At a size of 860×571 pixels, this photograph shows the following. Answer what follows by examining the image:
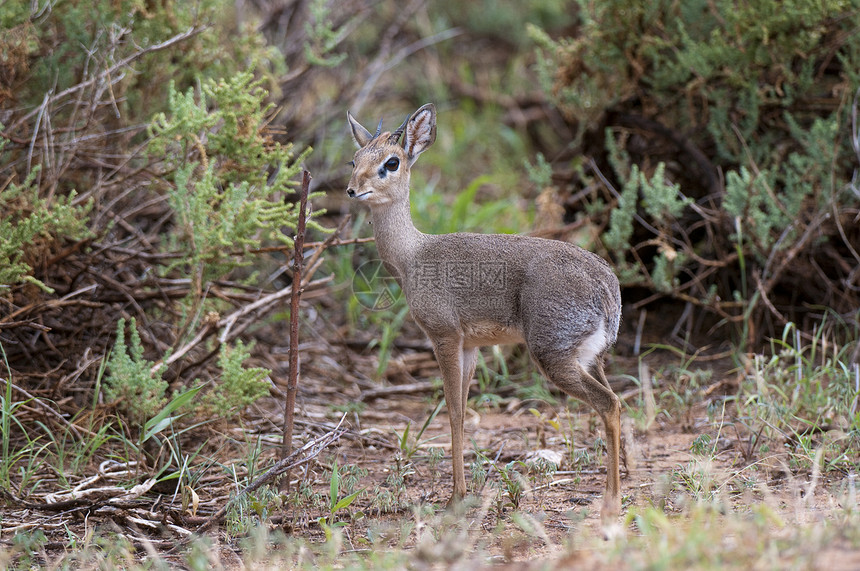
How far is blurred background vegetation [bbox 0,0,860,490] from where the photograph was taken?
15.8 feet

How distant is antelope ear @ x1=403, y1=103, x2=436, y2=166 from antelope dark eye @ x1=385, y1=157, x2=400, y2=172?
0.42 feet

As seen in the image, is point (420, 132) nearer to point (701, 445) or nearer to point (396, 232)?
point (396, 232)

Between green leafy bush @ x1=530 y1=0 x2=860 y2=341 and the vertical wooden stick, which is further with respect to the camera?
green leafy bush @ x1=530 y1=0 x2=860 y2=341

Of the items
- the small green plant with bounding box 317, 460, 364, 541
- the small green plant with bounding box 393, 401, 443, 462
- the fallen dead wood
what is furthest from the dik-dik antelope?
the fallen dead wood

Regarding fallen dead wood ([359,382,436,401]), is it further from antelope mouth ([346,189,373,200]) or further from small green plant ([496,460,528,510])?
antelope mouth ([346,189,373,200])

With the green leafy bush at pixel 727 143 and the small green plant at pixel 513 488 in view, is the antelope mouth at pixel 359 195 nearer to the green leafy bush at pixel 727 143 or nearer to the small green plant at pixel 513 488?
the small green plant at pixel 513 488

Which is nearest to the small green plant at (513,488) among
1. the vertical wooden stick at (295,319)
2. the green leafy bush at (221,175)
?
the vertical wooden stick at (295,319)

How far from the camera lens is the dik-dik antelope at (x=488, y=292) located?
3877mm

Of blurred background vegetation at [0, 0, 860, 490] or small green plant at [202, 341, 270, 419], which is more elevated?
blurred background vegetation at [0, 0, 860, 490]

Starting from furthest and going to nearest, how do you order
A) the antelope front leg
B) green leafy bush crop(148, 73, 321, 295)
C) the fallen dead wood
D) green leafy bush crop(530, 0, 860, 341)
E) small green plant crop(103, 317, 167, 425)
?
the fallen dead wood
green leafy bush crop(530, 0, 860, 341)
green leafy bush crop(148, 73, 321, 295)
small green plant crop(103, 317, 167, 425)
the antelope front leg

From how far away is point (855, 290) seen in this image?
5.66 meters

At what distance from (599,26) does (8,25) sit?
3.87 meters

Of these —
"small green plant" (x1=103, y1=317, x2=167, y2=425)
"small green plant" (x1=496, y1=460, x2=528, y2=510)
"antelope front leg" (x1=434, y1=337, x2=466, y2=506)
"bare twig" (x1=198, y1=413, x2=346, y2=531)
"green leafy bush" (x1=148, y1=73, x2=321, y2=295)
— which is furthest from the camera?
"green leafy bush" (x1=148, y1=73, x2=321, y2=295)

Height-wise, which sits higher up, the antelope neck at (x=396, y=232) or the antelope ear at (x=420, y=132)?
the antelope ear at (x=420, y=132)
